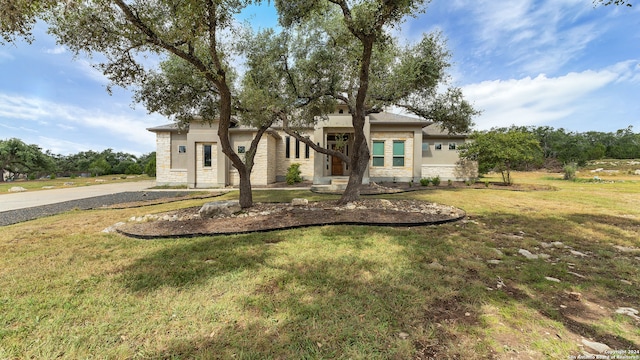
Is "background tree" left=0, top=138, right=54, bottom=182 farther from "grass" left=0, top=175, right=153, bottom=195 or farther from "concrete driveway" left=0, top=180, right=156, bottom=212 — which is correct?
"concrete driveway" left=0, top=180, right=156, bottom=212

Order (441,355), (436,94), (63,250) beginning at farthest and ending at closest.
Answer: (436,94) → (63,250) → (441,355)

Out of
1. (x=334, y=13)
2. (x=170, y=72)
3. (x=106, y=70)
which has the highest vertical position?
(x=334, y=13)

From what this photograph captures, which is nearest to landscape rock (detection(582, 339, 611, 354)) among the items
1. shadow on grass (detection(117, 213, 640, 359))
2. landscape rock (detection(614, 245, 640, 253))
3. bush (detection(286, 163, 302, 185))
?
shadow on grass (detection(117, 213, 640, 359))

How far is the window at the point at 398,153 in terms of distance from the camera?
16.8 meters

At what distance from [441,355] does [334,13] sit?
9929 millimetres

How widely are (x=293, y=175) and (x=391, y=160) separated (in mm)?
6723

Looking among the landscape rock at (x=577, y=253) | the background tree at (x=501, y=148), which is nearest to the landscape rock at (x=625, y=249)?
the landscape rock at (x=577, y=253)

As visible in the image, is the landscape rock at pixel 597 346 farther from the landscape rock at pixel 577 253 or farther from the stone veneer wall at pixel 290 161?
the stone veneer wall at pixel 290 161

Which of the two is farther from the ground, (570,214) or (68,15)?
(68,15)

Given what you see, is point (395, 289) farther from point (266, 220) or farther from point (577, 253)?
point (266, 220)

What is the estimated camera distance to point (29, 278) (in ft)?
10.9

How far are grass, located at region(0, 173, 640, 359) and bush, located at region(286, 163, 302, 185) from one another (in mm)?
12011

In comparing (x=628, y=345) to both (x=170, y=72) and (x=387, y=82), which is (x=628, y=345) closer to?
(x=387, y=82)

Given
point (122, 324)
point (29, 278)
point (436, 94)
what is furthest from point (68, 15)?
point (436, 94)
